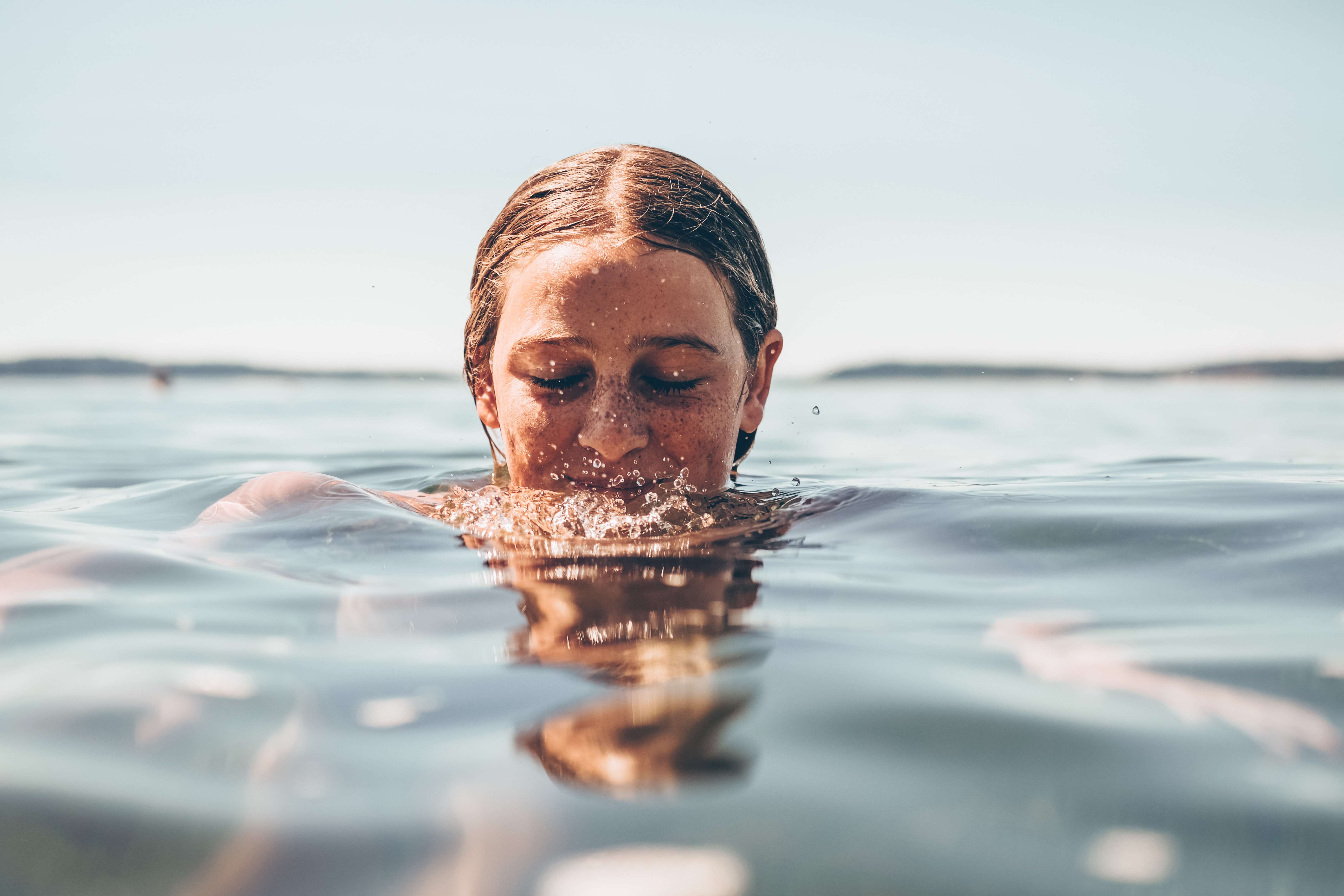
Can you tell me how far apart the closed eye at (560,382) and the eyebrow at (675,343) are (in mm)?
215

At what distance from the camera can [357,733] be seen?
1.36 m

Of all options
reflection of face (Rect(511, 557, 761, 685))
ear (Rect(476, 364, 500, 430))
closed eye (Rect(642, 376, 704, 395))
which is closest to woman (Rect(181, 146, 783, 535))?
closed eye (Rect(642, 376, 704, 395))

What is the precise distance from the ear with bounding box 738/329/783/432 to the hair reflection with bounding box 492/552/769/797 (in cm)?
130

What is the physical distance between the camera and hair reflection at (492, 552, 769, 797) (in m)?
1.22

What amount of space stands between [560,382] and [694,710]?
1.97 meters

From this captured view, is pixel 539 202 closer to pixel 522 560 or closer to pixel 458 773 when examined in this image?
pixel 522 560

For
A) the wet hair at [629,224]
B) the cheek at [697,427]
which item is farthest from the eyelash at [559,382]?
the wet hair at [629,224]

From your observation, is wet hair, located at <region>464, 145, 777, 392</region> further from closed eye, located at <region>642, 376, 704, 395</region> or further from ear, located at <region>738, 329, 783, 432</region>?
closed eye, located at <region>642, 376, 704, 395</region>

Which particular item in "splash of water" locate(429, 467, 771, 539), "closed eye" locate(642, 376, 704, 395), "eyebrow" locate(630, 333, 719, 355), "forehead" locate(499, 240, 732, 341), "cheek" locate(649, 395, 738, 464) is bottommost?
"splash of water" locate(429, 467, 771, 539)

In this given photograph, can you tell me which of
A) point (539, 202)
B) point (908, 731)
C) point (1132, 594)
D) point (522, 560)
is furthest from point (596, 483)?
point (908, 731)

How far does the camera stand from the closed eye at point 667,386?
3184 millimetres

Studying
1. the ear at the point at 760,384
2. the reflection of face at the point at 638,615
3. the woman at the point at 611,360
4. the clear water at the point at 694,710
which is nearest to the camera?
the clear water at the point at 694,710

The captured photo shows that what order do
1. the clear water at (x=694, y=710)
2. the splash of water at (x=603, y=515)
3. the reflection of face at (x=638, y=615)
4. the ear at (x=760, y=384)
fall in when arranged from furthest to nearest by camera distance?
the ear at (x=760, y=384)
the splash of water at (x=603, y=515)
the reflection of face at (x=638, y=615)
the clear water at (x=694, y=710)

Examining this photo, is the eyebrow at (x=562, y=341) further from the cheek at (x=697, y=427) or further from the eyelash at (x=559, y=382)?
the cheek at (x=697, y=427)
